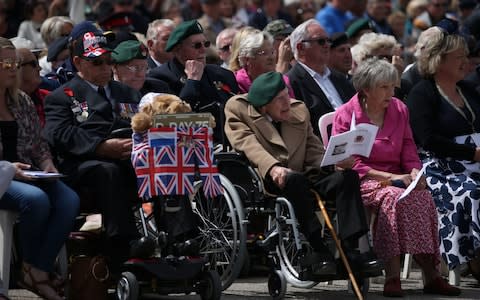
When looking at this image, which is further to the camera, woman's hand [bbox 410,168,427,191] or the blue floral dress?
the blue floral dress

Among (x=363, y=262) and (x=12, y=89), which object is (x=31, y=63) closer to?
(x=12, y=89)

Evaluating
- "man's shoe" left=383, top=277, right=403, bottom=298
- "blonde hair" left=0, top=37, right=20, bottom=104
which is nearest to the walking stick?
"man's shoe" left=383, top=277, right=403, bottom=298

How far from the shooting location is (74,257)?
8.32m

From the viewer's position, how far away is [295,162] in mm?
9078

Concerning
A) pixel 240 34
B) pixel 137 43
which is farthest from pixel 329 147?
pixel 240 34

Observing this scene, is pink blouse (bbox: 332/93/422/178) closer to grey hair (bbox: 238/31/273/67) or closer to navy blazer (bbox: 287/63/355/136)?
navy blazer (bbox: 287/63/355/136)

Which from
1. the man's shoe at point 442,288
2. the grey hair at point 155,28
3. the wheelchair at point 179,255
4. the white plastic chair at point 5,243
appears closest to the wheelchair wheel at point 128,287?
Result: the wheelchair at point 179,255

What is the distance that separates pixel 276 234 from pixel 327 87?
2223 millimetres

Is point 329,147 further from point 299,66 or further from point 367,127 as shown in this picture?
point 299,66

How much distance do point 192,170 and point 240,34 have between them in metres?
3.15

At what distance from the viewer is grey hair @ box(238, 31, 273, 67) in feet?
34.3

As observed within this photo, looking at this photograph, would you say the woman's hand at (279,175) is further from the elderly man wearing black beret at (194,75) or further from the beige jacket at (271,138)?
the elderly man wearing black beret at (194,75)

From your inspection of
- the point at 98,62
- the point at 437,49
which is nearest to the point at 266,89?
the point at 98,62

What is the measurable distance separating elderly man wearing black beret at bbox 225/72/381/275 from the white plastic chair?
1.77 m
